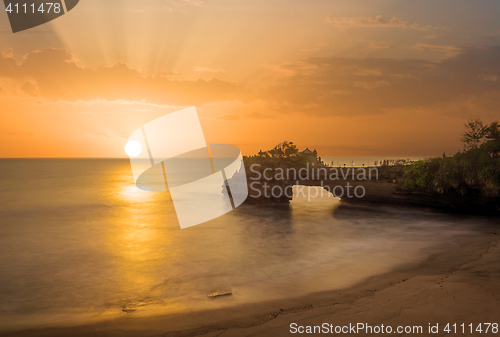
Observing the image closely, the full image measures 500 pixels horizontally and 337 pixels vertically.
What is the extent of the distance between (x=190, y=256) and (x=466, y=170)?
28073 mm

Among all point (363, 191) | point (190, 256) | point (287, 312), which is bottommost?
point (190, 256)

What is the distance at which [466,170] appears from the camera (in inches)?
1101

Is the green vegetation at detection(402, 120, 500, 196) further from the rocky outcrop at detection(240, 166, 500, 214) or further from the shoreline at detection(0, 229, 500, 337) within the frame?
the shoreline at detection(0, 229, 500, 337)

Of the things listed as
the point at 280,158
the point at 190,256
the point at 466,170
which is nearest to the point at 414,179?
the point at 466,170

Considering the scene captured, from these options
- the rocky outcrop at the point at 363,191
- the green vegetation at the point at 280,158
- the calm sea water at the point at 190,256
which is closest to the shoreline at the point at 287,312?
the calm sea water at the point at 190,256

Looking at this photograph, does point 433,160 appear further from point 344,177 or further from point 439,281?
point 439,281

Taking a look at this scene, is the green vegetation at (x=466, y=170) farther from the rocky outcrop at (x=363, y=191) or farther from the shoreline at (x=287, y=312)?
the shoreline at (x=287, y=312)

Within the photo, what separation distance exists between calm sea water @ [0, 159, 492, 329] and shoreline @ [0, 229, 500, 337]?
70 centimetres

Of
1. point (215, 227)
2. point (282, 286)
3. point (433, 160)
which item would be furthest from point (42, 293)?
point (433, 160)

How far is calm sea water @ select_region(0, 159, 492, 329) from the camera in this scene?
34.9 feet

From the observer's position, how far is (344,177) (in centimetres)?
3719

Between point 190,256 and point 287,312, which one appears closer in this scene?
point 287,312

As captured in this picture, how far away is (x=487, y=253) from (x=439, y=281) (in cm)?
568

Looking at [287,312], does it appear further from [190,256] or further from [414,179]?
[414,179]
